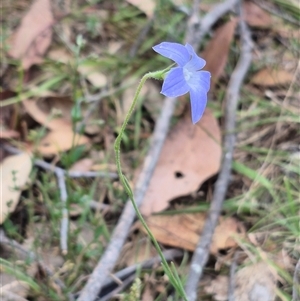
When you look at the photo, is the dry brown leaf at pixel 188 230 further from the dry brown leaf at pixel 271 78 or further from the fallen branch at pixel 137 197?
the dry brown leaf at pixel 271 78

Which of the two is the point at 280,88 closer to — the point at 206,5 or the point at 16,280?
the point at 206,5

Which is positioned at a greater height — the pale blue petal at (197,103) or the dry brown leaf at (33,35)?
the pale blue petal at (197,103)

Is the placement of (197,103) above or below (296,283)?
above

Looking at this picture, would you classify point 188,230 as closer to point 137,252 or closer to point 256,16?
point 137,252

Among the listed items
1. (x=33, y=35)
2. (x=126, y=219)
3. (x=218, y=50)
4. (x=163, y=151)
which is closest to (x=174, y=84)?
(x=126, y=219)

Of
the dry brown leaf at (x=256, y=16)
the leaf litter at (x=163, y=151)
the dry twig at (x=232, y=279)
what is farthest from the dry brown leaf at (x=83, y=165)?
the dry brown leaf at (x=256, y=16)

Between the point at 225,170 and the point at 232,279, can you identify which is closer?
the point at 232,279

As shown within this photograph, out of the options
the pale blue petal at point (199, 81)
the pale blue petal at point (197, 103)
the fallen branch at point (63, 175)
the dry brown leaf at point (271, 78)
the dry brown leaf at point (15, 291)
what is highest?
the pale blue petal at point (199, 81)
